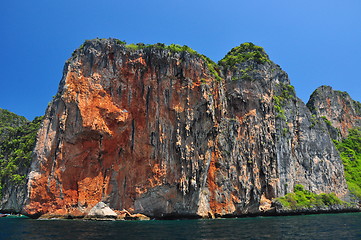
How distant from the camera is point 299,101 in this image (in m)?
72.6

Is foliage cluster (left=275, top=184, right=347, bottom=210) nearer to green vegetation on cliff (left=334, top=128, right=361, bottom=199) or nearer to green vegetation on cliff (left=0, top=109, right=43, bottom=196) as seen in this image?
green vegetation on cliff (left=334, top=128, right=361, bottom=199)

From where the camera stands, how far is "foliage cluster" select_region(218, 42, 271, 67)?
63.8m

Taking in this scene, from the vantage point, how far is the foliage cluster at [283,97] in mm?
63216

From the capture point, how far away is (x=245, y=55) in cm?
6494

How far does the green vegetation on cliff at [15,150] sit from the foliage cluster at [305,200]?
61897 millimetres

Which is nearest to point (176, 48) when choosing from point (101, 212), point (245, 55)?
point (245, 55)

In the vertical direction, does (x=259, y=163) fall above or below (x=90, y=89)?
below

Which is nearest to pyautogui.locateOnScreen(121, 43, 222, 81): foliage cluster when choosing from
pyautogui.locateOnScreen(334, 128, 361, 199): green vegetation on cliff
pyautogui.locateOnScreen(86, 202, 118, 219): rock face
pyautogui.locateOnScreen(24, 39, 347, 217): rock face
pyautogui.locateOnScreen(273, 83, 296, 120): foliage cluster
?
pyautogui.locateOnScreen(24, 39, 347, 217): rock face

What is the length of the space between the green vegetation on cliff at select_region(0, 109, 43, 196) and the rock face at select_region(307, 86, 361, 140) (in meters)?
88.4

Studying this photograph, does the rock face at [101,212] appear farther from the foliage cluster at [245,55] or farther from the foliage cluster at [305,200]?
the foliage cluster at [245,55]

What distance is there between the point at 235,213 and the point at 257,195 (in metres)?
5.93

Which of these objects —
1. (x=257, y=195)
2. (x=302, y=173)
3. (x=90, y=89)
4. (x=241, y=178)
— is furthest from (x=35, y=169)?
(x=302, y=173)

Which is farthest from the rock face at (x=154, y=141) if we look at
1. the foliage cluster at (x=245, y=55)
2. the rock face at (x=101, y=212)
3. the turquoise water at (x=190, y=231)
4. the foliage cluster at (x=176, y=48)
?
the turquoise water at (x=190, y=231)

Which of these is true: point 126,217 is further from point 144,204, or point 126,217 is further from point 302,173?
point 302,173
